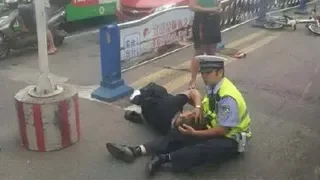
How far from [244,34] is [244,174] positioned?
7.24m

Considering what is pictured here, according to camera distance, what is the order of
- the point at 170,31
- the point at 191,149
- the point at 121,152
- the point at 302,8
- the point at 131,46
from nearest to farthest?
the point at 191,149 → the point at 121,152 → the point at 131,46 → the point at 170,31 → the point at 302,8

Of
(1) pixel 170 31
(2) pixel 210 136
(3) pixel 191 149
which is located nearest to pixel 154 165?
(3) pixel 191 149

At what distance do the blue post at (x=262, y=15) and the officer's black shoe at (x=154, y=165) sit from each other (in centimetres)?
854

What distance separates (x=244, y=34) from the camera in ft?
36.3

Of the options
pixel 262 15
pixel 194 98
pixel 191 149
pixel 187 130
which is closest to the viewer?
pixel 191 149

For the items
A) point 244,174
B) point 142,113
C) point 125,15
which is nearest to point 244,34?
point 125,15

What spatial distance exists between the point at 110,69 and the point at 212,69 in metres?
2.27

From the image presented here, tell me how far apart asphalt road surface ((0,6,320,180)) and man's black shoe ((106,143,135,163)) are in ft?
0.20

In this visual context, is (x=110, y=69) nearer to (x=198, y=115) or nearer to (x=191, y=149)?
(x=198, y=115)

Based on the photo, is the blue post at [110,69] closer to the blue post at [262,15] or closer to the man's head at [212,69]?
the man's head at [212,69]

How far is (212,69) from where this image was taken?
419 cm

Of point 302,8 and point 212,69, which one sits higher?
point 212,69

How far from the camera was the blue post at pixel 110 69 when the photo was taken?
5.98m

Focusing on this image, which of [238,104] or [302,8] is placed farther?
[302,8]
